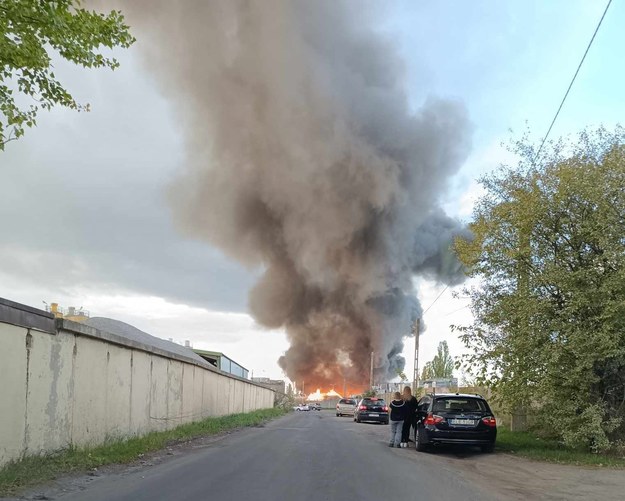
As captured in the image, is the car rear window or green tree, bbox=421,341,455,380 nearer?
the car rear window

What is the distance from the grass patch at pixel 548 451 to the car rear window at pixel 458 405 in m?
1.21

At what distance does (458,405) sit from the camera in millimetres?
13203

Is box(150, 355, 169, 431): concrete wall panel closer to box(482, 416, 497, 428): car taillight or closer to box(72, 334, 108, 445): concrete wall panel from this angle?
box(72, 334, 108, 445): concrete wall panel

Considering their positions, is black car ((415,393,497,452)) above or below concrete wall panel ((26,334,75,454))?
below

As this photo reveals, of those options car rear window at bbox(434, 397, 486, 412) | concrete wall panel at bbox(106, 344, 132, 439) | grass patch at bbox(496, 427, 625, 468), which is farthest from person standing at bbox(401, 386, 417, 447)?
concrete wall panel at bbox(106, 344, 132, 439)

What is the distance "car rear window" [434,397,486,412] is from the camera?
13.1 m

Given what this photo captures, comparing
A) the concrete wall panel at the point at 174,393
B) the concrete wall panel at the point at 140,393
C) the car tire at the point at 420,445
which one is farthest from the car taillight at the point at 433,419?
the concrete wall panel at the point at 174,393

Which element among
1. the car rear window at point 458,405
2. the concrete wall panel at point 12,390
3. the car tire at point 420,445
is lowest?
the car tire at point 420,445

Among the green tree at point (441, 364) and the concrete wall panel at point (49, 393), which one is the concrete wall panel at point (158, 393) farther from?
the green tree at point (441, 364)

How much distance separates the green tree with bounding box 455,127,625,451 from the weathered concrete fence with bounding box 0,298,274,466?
799 centimetres

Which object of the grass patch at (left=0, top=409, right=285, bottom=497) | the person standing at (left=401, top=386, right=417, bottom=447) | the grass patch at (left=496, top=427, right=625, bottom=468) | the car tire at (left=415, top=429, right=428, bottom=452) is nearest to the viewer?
the grass patch at (left=0, top=409, right=285, bottom=497)

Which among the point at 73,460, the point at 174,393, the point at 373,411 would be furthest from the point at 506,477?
the point at 373,411

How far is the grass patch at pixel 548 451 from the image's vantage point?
10891 millimetres

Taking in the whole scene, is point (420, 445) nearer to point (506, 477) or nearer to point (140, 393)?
point (506, 477)
